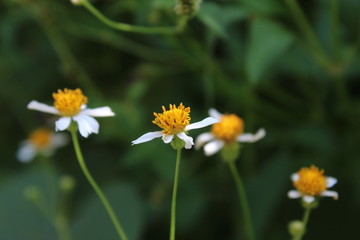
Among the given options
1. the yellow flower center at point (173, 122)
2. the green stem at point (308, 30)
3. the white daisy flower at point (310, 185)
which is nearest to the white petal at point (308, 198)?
the white daisy flower at point (310, 185)

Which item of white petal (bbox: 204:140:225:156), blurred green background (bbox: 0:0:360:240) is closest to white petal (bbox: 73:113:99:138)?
white petal (bbox: 204:140:225:156)

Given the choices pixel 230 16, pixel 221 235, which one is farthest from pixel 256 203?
pixel 230 16

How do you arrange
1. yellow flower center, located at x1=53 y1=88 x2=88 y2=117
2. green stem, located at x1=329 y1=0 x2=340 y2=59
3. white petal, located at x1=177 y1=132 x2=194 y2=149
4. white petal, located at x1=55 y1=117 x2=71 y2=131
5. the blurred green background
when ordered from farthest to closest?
the blurred green background < green stem, located at x1=329 y1=0 x2=340 y2=59 < yellow flower center, located at x1=53 y1=88 x2=88 y2=117 < white petal, located at x1=55 y1=117 x2=71 y2=131 < white petal, located at x1=177 y1=132 x2=194 y2=149

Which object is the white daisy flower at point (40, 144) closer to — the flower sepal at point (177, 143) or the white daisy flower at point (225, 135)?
the white daisy flower at point (225, 135)

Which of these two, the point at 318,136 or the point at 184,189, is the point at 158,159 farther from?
the point at 318,136

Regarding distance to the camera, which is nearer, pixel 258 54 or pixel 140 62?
pixel 258 54

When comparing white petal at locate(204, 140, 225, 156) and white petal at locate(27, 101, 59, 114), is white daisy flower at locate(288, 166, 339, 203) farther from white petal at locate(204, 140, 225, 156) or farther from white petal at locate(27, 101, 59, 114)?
white petal at locate(27, 101, 59, 114)

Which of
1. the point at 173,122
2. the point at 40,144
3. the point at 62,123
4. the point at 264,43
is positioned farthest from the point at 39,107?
the point at 40,144
